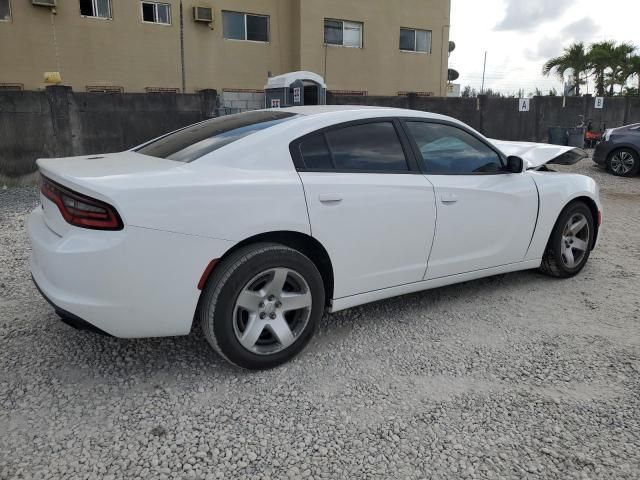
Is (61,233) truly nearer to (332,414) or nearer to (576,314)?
(332,414)

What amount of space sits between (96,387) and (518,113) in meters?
17.5

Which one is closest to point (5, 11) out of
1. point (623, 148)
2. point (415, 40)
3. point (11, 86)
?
point (11, 86)

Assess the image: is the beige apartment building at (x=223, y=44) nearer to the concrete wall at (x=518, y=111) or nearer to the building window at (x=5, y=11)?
the building window at (x=5, y=11)

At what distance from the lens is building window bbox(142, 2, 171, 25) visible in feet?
58.4

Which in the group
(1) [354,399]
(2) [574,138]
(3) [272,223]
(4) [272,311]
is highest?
(2) [574,138]

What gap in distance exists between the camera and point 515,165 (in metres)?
4.09

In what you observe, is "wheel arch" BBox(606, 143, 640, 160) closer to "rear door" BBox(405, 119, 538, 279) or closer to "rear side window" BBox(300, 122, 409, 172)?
"rear door" BBox(405, 119, 538, 279)

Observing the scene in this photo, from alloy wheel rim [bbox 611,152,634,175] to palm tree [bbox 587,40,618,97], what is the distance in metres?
20.1

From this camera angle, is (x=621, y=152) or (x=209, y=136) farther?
(x=621, y=152)

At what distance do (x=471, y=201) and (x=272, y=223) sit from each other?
163cm

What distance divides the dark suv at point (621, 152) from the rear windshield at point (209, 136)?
11036 millimetres

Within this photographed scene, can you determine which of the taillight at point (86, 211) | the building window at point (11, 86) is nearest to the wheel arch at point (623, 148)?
the taillight at point (86, 211)

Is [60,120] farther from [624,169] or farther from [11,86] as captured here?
[624,169]

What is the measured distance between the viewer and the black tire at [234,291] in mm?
2820
